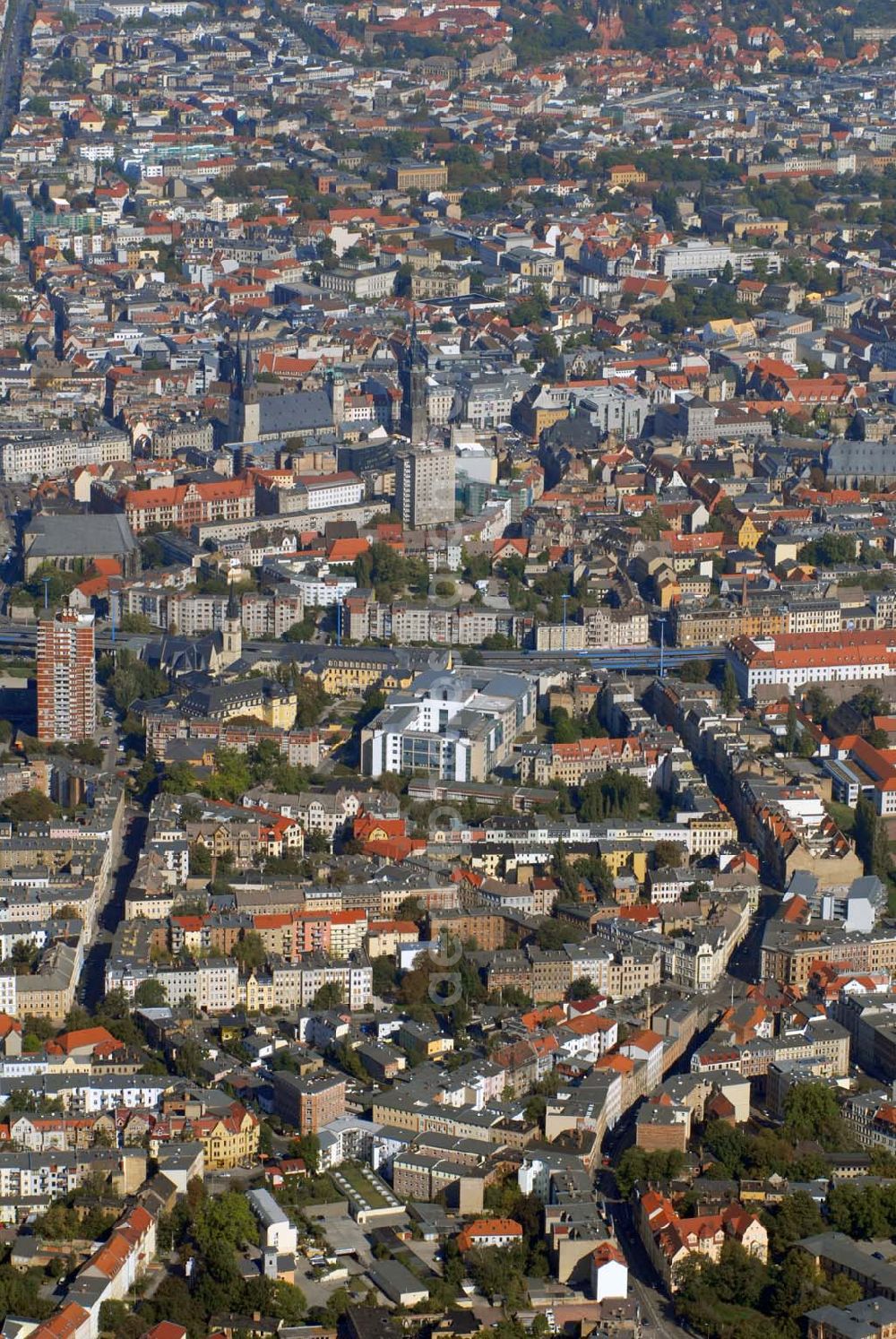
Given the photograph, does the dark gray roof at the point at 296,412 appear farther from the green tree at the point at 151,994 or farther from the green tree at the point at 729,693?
the green tree at the point at 151,994

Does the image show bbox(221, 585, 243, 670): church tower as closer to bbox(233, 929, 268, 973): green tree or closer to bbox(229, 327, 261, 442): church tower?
bbox(233, 929, 268, 973): green tree

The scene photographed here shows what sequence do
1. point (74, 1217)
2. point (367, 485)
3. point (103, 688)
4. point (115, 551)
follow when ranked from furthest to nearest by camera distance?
point (367, 485), point (115, 551), point (103, 688), point (74, 1217)

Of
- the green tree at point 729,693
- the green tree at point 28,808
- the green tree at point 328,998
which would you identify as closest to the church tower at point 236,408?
the green tree at point 729,693

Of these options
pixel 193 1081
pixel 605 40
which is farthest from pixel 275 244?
pixel 193 1081

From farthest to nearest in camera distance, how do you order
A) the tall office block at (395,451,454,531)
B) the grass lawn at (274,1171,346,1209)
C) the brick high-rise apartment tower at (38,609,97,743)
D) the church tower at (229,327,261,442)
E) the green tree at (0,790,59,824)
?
1. the church tower at (229,327,261,442)
2. the tall office block at (395,451,454,531)
3. the brick high-rise apartment tower at (38,609,97,743)
4. the green tree at (0,790,59,824)
5. the grass lawn at (274,1171,346,1209)

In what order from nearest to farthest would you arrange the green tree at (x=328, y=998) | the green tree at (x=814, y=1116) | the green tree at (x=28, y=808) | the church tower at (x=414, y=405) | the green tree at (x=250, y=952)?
1. the green tree at (x=814, y=1116)
2. the green tree at (x=328, y=998)
3. the green tree at (x=250, y=952)
4. the green tree at (x=28, y=808)
5. the church tower at (x=414, y=405)

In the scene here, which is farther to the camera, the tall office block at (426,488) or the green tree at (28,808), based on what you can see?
the tall office block at (426,488)

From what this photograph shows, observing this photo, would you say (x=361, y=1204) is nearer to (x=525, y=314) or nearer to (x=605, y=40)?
(x=525, y=314)

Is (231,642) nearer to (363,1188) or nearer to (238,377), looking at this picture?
(238,377)

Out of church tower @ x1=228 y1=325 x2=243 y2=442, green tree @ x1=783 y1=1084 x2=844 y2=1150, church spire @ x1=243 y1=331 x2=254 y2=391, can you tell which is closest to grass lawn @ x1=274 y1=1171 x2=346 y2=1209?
green tree @ x1=783 y1=1084 x2=844 y2=1150
